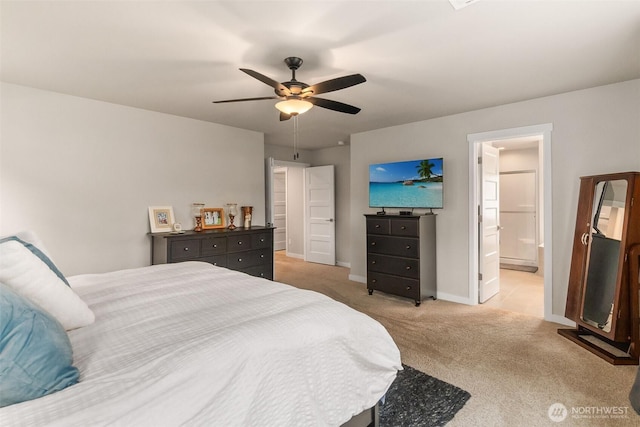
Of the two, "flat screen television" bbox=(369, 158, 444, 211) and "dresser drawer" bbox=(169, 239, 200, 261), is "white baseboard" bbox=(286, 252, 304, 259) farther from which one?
"dresser drawer" bbox=(169, 239, 200, 261)

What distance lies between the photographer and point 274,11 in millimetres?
1833

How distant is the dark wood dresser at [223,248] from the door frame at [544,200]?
2668 mm

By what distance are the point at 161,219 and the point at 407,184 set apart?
3.22 metres

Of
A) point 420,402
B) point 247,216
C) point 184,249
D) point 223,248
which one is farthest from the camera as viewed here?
point 247,216

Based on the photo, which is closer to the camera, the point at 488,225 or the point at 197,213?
the point at 488,225

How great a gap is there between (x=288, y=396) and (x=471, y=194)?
11.2ft

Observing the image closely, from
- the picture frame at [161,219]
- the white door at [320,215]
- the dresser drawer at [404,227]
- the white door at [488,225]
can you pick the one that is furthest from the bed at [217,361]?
the white door at [320,215]

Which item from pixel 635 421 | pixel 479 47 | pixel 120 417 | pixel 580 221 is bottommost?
pixel 635 421

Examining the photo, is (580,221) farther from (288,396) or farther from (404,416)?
(288,396)

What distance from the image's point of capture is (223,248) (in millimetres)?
3969

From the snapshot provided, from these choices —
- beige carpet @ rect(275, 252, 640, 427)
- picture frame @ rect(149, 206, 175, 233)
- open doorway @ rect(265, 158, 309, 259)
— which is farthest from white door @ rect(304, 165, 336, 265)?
picture frame @ rect(149, 206, 175, 233)

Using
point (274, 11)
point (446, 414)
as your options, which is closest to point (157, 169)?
point (274, 11)

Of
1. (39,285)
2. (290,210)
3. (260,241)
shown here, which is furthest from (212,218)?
(290,210)

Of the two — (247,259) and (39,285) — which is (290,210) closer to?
(247,259)
